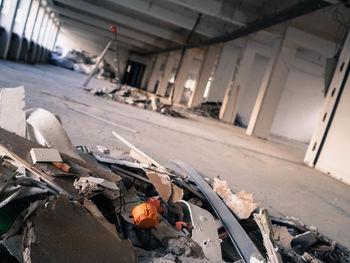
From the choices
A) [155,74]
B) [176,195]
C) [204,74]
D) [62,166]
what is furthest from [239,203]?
[155,74]

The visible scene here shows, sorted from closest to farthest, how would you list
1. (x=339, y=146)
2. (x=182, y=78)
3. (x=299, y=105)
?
(x=339, y=146) → (x=299, y=105) → (x=182, y=78)

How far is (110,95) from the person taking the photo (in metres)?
8.91

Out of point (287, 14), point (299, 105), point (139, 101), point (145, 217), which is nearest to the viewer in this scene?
point (145, 217)

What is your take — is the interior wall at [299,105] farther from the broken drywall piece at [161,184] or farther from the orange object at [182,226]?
the orange object at [182,226]

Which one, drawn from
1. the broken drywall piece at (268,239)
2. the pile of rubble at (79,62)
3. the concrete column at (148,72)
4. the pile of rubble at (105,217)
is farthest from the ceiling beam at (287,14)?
the concrete column at (148,72)

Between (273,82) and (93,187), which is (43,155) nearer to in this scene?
(93,187)

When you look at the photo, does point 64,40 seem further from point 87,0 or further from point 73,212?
point 73,212

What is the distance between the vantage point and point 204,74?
15.9 meters

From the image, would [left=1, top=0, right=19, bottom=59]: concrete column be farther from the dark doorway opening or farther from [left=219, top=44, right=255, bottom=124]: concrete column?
the dark doorway opening

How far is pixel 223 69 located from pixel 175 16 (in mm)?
4642

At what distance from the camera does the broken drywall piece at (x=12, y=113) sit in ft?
6.10

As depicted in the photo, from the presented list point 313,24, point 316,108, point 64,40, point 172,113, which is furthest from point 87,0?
point 64,40

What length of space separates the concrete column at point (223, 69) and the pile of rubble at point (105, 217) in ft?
44.8

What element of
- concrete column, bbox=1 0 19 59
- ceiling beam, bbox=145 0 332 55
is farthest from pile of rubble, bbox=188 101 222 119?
concrete column, bbox=1 0 19 59
